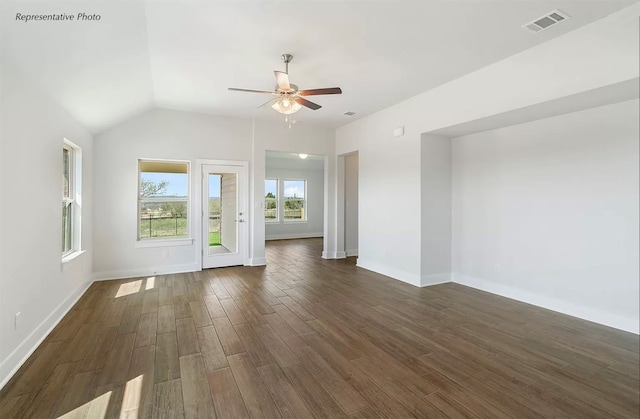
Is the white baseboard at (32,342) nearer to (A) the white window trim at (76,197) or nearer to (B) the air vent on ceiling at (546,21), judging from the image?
(A) the white window trim at (76,197)

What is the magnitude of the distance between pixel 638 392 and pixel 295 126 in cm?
610

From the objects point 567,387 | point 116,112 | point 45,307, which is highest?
point 116,112

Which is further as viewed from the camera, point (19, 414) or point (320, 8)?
point (320, 8)

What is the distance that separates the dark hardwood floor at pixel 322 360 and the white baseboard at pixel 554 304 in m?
0.14

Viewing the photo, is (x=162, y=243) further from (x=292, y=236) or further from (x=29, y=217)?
(x=292, y=236)

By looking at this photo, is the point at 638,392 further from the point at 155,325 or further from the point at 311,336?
the point at 155,325

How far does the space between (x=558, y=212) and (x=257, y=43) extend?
13.4ft

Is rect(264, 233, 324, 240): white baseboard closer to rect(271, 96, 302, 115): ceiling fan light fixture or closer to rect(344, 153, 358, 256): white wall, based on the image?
rect(344, 153, 358, 256): white wall

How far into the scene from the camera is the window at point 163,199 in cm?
550

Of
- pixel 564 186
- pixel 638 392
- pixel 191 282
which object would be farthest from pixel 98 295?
pixel 564 186

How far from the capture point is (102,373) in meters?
2.38

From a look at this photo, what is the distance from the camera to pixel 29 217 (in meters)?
2.70

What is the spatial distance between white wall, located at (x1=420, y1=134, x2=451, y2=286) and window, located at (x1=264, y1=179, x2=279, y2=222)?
681cm

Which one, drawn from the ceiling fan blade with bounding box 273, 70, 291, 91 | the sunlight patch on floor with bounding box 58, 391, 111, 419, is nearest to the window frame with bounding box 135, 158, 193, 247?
the ceiling fan blade with bounding box 273, 70, 291, 91
